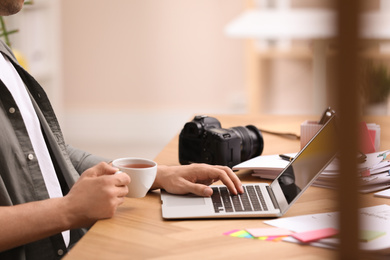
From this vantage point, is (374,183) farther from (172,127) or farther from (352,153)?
(172,127)

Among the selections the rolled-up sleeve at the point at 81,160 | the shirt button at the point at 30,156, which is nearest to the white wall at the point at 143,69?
the rolled-up sleeve at the point at 81,160

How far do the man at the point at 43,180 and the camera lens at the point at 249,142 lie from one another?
9.3 inches

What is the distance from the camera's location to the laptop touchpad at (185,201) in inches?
41.1

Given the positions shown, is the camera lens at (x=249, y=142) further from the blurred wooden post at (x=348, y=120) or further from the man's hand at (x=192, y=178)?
the blurred wooden post at (x=348, y=120)

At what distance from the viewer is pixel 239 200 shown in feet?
3.49

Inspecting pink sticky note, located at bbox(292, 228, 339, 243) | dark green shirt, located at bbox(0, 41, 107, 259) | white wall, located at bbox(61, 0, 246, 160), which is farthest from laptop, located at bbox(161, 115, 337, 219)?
white wall, located at bbox(61, 0, 246, 160)

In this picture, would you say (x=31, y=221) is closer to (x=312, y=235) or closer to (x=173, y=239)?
(x=173, y=239)

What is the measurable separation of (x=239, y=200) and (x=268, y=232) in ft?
0.56

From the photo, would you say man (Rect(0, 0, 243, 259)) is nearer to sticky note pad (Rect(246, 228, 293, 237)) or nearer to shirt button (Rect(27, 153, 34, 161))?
shirt button (Rect(27, 153, 34, 161))

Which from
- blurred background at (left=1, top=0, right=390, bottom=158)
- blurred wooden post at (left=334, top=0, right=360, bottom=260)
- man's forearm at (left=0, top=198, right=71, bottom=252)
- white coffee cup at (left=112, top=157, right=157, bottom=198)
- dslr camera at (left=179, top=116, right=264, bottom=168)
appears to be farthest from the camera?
blurred background at (left=1, top=0, right=390, bottom=158)

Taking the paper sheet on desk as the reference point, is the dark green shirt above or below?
above

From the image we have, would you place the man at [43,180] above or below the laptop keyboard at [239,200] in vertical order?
above

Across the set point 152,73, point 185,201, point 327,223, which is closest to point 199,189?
point 185,201

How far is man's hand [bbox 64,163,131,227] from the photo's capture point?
37.1 inches
